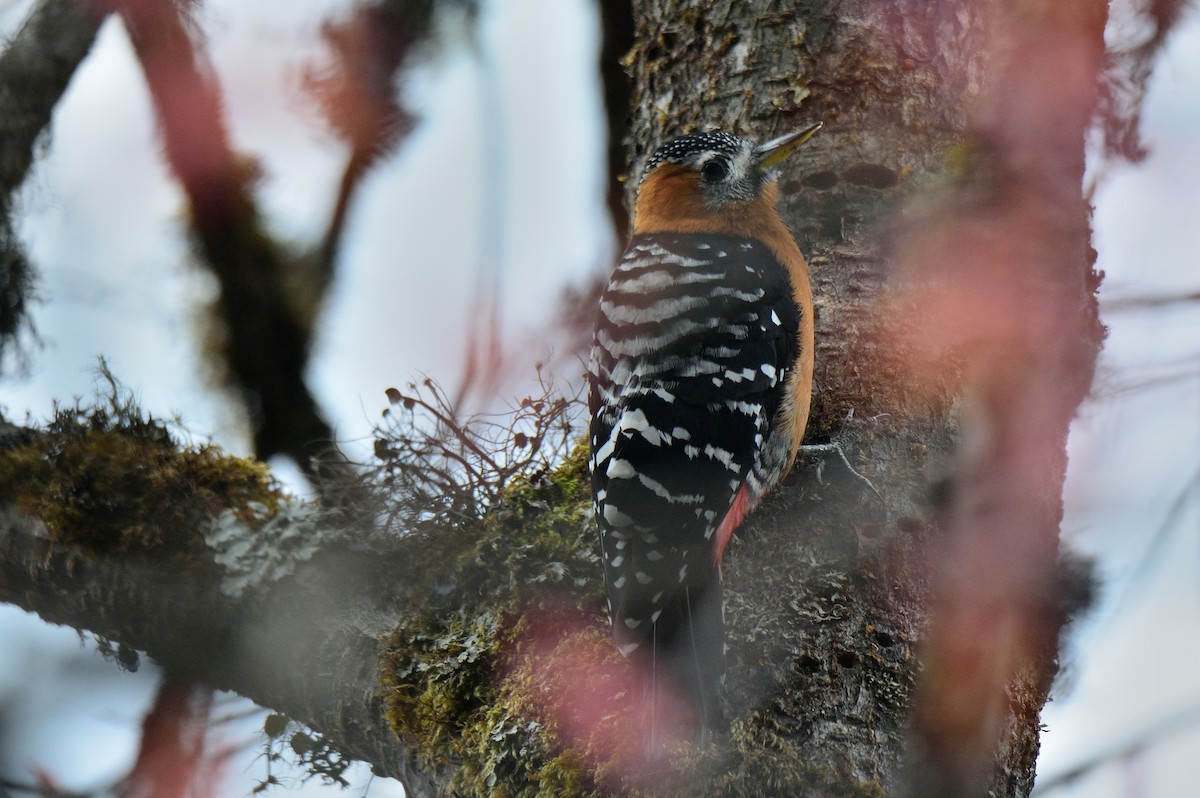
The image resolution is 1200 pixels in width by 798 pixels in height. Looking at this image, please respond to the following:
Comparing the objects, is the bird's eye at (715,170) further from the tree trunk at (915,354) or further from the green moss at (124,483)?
the green moss at (124,483)

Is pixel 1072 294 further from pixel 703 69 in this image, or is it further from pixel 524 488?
pixel 524 488

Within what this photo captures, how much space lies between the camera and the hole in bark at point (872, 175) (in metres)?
3.31

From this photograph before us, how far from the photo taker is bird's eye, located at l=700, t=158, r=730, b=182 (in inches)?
136

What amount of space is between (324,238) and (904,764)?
3.35 m

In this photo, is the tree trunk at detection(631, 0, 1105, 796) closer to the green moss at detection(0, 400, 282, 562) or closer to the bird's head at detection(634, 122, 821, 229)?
the bird's head at detection(634, 122, 821, 229)

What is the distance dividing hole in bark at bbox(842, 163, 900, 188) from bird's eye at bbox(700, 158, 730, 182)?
0.39m

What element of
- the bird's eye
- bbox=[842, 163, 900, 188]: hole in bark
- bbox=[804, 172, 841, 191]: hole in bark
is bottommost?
bbox=[842, 163, 900, 188]: hole in bark

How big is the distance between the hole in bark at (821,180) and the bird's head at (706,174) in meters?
0.11

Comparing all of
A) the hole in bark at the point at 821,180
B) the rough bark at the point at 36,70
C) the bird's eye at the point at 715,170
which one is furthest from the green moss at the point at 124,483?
the hole in bark at the point at 821,180

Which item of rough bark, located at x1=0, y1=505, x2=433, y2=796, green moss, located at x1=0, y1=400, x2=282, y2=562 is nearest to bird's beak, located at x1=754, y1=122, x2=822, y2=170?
rough bark, located at x1=0, y1=505, x2=433, y2=796

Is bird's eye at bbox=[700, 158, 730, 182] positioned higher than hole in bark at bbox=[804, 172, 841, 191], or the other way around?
bird's eye at bbox=[700, 158, 730, 182]

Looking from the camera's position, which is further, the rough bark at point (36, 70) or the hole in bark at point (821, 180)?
the rough bark at point (36, 70)

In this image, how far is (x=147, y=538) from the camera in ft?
10.6

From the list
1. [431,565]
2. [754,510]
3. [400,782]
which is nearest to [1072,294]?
[754,510]
